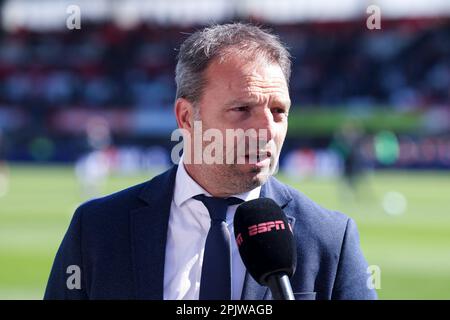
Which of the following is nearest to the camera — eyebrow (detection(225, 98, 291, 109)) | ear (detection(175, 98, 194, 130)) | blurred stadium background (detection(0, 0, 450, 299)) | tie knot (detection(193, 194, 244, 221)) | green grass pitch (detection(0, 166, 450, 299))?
eyebrow (detection(225, 98, 291, 109))

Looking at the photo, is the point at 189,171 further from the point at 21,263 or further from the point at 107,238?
the point at 21,263

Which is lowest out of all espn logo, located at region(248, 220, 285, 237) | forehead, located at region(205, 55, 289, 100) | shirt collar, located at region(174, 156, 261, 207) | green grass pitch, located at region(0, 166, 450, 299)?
green grass pitch, located at region(0, 166, 450, 299)

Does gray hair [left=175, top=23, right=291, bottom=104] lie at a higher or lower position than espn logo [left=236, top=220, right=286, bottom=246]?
higher

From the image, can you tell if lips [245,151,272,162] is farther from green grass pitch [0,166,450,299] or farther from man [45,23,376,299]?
green grass pitch [0,166,450,299]

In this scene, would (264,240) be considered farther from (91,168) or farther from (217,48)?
(91,168)

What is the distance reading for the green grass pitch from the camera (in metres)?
11.3

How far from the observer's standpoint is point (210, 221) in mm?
3041

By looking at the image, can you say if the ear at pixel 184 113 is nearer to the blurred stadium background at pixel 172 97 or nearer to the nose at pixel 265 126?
the nose at pixel 265 126

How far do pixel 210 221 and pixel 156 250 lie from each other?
213 mm

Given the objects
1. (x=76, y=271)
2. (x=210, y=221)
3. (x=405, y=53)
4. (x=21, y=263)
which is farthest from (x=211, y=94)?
(x=405, y=53)

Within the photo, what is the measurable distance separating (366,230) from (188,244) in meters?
14.0

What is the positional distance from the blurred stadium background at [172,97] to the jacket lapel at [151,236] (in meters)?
21.0

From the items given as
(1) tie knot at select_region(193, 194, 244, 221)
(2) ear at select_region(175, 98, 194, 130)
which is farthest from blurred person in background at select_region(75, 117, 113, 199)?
(1) tie knot at select_region(193, 194, 244, 221)

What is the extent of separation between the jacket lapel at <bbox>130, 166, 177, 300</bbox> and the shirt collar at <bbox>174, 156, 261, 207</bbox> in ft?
0.08
